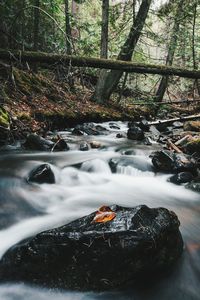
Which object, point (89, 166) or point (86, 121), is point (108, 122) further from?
point (89, 166)

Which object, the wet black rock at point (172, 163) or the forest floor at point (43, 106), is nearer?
the wet black rock at point (172, 163)

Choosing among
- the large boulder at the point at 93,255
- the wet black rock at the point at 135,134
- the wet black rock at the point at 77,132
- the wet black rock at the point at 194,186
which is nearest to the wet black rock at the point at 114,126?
the wet black rock at the point at 135,134

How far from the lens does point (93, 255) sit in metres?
2.79

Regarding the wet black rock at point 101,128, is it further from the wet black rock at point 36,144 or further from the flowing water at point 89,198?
the wet black rock at point 36,144

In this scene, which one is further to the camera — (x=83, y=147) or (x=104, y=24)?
(x=104, y=24)

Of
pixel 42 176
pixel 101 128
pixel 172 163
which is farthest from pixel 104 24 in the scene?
pixel 42 176

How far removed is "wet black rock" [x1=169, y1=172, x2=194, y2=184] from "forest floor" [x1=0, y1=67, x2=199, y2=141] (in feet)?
10.2

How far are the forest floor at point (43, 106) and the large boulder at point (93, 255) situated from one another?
15.2ft

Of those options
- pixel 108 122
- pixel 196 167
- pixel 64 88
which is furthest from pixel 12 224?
pixel 64 88

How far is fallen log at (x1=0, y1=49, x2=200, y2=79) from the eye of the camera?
7.29m

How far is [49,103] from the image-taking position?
31.7 ft

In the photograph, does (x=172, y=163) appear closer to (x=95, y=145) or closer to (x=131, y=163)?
(x=131, y=163)

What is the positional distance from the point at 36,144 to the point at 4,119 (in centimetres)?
87

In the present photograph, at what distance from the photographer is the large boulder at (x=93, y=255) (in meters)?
2.79
